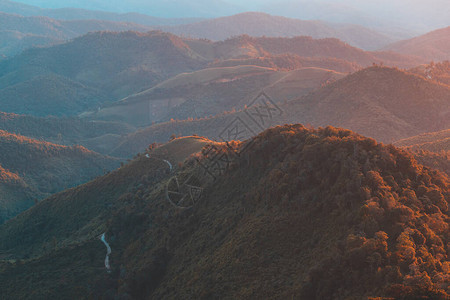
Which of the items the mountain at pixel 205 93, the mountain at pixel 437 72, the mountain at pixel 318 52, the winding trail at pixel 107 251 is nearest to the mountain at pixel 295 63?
the mountain at pixel 205 93

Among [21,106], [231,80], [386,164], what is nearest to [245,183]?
[386,164]

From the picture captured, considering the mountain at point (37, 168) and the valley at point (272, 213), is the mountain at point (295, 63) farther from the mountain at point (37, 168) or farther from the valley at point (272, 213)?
the mountain at point (37, 168)

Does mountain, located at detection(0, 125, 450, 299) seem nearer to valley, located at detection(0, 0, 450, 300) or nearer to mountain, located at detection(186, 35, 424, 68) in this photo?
valley, located at detection(0, 0, 450, 300)

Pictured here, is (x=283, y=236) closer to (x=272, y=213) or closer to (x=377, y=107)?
(x=272, y=213)

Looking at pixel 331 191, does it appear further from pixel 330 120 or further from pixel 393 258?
pixel 330 120

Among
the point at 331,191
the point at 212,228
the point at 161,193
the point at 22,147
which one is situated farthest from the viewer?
the point at 22,147
